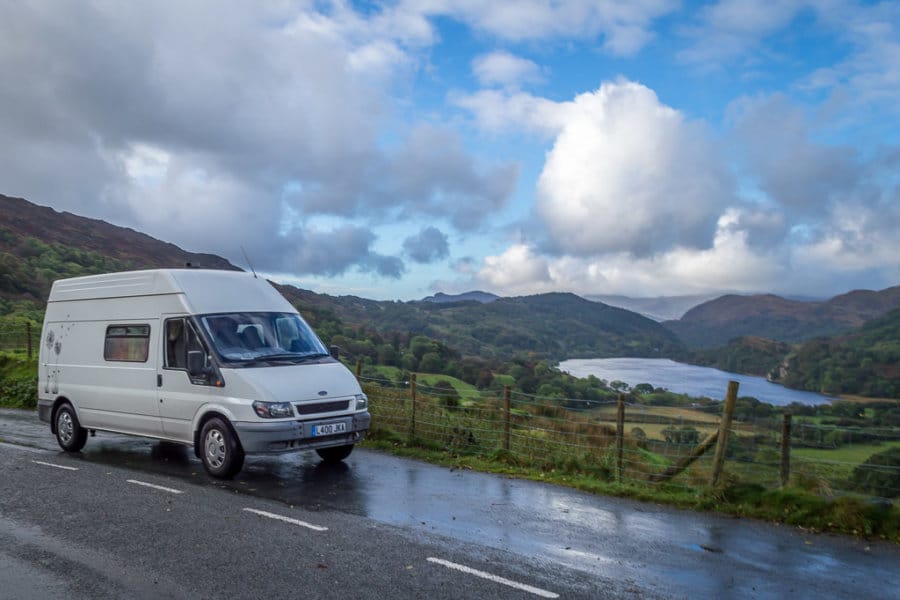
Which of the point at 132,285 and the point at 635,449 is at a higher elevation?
the point at 132,285

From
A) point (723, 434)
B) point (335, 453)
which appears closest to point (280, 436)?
point (335, 453)

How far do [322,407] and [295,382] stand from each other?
0.52 m

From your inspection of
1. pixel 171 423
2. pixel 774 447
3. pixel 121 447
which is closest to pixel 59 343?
pixel 121 447

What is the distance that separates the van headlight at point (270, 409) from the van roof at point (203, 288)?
194 cm

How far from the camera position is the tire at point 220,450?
8.95 meters

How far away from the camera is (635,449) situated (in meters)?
10.5

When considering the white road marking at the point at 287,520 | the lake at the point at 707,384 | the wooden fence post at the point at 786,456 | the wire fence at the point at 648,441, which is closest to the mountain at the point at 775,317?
the lake at the point at 707,384

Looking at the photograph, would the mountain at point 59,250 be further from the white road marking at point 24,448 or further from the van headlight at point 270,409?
the van headlight at point 270,409

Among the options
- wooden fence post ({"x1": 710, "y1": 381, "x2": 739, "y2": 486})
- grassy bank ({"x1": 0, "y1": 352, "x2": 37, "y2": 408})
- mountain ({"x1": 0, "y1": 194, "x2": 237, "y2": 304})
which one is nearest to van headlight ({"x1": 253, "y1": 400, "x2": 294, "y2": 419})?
wooden fence post ({"x1": 710, "y1": 381, "x2": 739, "y2": 486})

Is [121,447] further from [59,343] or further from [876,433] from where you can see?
[876,433]

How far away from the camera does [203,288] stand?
1009cm

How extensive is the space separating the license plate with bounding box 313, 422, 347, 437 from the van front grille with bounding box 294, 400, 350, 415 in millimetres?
211

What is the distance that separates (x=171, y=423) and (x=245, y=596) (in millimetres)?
5709

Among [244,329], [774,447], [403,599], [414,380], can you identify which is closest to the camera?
[403,599]
